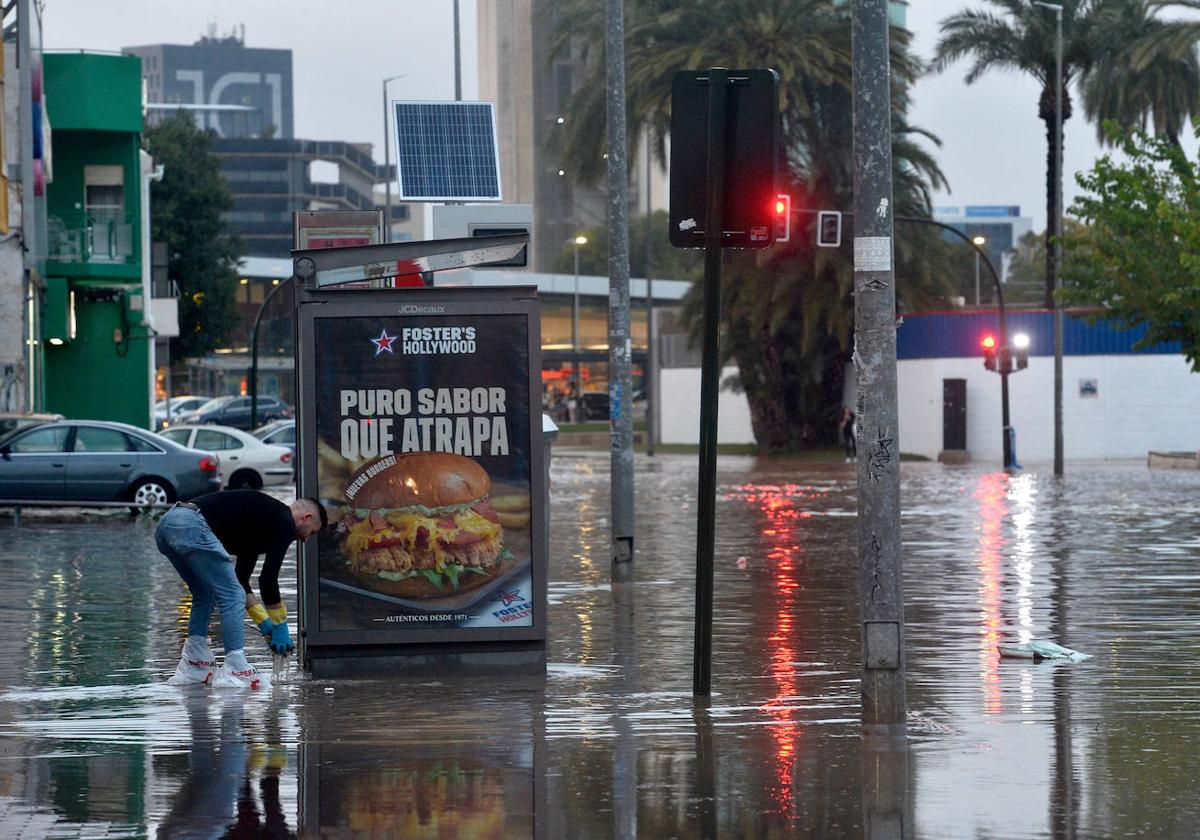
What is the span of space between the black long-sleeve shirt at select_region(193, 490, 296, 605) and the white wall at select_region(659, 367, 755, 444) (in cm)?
5680

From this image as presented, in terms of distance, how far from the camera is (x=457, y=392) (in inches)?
435

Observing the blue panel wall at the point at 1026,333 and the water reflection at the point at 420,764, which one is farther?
the blue panel wall at the point at 1026,333

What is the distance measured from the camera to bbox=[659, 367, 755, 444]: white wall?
68312 millimetres

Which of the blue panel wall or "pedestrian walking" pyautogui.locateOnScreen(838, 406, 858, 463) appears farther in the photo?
the blue panel wall

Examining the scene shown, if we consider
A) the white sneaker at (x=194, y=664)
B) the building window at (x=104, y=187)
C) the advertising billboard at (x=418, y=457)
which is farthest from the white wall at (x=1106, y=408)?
the white sneaker at (x=194, y=664)

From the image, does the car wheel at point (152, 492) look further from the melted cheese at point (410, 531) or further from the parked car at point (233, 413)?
the parked car at point (233, 413)

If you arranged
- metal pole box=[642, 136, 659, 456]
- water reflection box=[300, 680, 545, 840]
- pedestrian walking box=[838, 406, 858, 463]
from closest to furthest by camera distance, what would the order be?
water reflection box=[300, 680, 545, 840], pedestrian walking box=[838, 406, 858, 463], metal pole box=[642, 136, 659, 456]

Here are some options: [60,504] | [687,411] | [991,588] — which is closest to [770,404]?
[687,411]

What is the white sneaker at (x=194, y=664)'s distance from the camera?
11133 mm

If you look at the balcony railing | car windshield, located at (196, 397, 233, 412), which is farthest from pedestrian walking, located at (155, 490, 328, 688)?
car windshield, located at (196, 397, 233, 412)

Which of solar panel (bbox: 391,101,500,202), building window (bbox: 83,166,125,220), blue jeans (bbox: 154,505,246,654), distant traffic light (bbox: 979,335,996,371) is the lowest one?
blue jeans (bbox: 154,505,246,654)

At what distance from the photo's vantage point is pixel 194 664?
36.7 feet

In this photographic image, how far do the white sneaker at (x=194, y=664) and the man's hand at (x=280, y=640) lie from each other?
561 millimetres

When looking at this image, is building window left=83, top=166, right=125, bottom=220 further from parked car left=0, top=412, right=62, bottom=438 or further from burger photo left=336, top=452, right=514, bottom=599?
burger photo left=336, top=452, right=514, bottom=599
